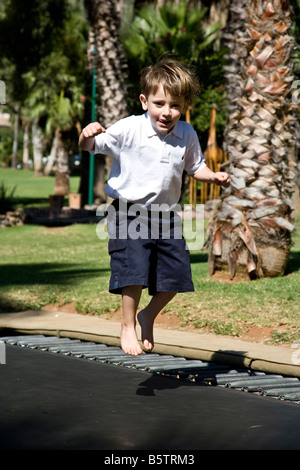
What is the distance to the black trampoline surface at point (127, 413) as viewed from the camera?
3.02m

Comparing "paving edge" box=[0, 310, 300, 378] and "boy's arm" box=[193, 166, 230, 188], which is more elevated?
"boy's arm" box=[193, 166, 230, 188]

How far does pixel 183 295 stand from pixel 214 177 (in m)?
2.99

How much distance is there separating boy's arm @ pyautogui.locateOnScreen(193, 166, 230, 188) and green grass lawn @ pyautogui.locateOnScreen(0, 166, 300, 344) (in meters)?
1.72

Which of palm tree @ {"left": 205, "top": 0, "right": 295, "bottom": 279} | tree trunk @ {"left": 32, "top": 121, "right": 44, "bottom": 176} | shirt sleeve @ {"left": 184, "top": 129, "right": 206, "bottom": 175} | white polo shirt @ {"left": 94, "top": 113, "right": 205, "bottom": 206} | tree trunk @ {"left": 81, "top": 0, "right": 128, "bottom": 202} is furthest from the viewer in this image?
tree trunk @ {"left": 32, "top": 121, "right": 44, "bottom": 176}

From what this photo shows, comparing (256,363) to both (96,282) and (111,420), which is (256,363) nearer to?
(111,420)

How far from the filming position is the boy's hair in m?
3.98

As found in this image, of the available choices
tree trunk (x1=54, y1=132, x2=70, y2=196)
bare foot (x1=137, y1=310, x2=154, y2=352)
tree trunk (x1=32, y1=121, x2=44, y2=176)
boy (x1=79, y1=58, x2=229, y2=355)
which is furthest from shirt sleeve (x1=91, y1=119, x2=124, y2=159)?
tree trunk (x1=32, y1=121, x2=44, y2=176)

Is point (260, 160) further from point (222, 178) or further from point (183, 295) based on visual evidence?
point (222, 178)

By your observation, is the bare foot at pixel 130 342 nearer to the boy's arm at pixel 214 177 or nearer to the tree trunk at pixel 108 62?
the boy's arm at pixel 214 177

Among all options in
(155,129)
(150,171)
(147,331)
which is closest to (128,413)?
(147,331)

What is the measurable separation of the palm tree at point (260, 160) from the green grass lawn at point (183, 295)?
298mm

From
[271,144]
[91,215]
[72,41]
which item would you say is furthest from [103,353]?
[72,41]

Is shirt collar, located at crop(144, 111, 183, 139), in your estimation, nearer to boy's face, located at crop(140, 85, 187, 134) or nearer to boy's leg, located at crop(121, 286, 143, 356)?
boy's face, located at crop(140, 85, 187, 134)
